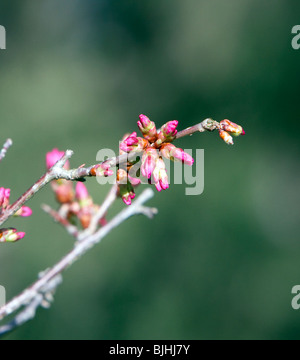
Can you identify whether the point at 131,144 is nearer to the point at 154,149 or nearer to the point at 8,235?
the point at 154,149

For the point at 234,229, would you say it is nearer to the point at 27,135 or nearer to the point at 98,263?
the point at 98,263

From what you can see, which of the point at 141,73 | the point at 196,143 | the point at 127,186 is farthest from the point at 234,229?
the point at 127,186

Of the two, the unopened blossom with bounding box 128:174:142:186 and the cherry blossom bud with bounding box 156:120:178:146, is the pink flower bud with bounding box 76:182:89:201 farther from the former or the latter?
the cherry blossom bud with bounding box 156:120:178:146

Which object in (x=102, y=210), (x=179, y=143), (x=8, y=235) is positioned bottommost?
(x=8, y=235)

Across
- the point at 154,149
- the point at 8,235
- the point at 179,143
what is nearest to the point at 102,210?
the point at 8,235

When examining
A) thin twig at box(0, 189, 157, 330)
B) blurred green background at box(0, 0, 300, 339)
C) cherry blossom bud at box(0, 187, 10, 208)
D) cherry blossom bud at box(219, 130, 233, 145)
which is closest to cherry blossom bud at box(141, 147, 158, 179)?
cherry blossom bud at box(219, 130, 233, 145)

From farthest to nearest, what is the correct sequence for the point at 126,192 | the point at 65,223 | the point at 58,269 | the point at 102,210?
the point at 65,223 < the point at 102,210 < the point at 58,269 < the point at 126,192

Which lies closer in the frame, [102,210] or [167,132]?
[167,132]

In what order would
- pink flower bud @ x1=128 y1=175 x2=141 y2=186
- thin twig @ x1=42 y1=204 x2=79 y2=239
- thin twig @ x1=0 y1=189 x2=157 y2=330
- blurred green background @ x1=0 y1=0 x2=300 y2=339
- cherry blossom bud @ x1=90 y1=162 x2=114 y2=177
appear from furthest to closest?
blurred green background @ x1=0 y1=0 x2=300 y2=339
thin twig @ x1=42 y1=204 x2=79 y2=239
thin twig @ x1=0 y1=189 x2=157 y2=330
pink flower bud @ x1=128 y1=175 x2=141 y2=186
cherry blossom bud @ x1=90 y1=162 x2=114 y2=177
